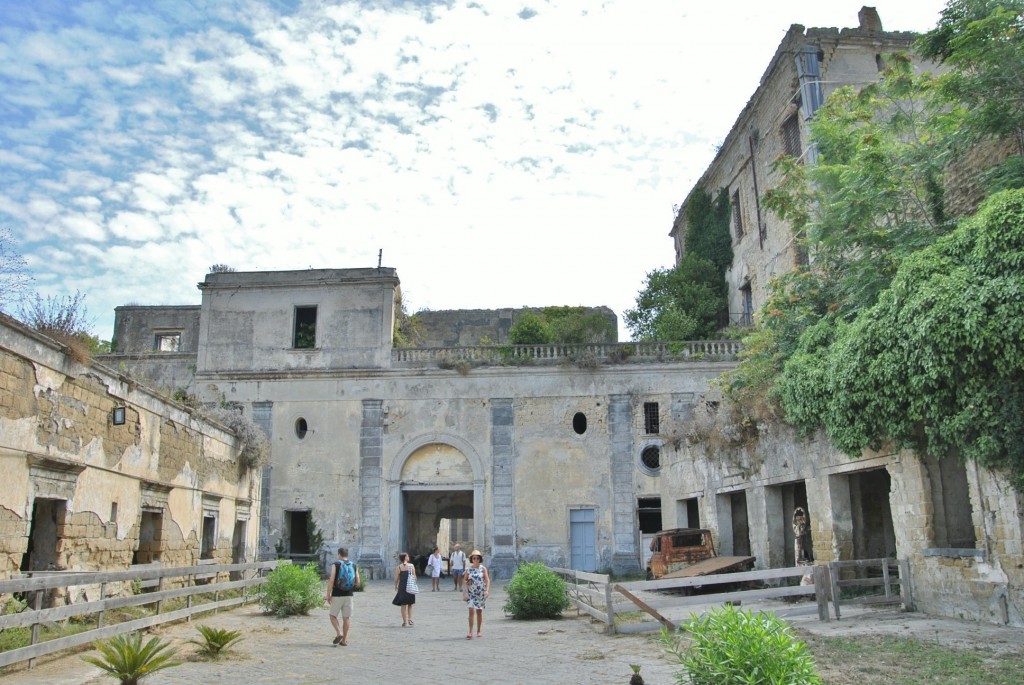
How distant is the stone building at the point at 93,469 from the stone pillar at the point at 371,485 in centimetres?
785

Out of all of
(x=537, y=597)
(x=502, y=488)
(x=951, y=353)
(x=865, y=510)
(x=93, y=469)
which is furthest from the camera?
(x=502, y=488)

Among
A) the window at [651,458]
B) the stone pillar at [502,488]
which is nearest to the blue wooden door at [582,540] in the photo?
the stone pillar at [502,488]

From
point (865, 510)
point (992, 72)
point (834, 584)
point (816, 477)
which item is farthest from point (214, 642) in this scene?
point (992, 72)

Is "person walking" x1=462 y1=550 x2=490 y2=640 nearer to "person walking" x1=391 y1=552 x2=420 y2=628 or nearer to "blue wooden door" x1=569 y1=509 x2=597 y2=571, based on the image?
"person walking" x1=391 y1=552 x2=420 y2=628

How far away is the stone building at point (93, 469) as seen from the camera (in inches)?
412

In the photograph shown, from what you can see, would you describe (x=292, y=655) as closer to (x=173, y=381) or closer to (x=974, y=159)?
(x=974, y=159)

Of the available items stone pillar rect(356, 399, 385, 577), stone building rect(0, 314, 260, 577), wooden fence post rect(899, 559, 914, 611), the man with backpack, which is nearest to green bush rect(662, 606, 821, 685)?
the man with backpack

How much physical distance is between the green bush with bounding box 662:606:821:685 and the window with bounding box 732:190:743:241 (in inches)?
970

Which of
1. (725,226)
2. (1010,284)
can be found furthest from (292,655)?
(725,226)

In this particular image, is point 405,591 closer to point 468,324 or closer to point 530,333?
point 530,333

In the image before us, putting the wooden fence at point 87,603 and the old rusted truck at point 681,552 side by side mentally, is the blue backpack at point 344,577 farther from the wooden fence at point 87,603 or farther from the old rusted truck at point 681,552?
the old rusted truck at point 681,552

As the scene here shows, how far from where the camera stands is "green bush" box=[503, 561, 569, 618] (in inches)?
541

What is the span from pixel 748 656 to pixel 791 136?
73.0 feet

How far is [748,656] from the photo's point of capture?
536 cm
